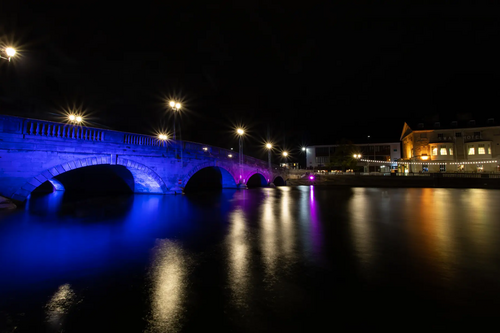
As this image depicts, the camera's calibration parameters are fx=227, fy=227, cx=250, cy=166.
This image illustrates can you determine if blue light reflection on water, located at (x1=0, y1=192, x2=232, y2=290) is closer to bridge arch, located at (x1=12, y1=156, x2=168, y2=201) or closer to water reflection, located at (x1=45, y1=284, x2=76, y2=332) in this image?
water reflection, located at (x1=45, y1=284, x2=76, y2=332)

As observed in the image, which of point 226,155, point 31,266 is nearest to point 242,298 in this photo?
point 31,266

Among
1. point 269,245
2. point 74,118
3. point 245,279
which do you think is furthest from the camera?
point 74,118

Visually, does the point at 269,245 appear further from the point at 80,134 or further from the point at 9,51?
the point at 80,134

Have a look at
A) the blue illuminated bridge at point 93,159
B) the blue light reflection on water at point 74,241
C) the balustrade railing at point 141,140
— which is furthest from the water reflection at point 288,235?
the balustrade railing at point 141,140

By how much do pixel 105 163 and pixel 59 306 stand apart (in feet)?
52.6

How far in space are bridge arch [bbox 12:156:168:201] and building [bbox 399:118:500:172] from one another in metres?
51.1

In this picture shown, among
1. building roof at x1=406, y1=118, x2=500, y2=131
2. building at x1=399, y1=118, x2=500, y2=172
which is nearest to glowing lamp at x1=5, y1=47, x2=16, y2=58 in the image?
building at x1=399, y1=118, x2=500, y2=172

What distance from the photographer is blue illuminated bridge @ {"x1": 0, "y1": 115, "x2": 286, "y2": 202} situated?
13.2m

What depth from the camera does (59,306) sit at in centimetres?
397

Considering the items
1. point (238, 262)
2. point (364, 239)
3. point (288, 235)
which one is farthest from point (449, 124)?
point (238, 262)

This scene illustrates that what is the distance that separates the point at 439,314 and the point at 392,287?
36.8 inches

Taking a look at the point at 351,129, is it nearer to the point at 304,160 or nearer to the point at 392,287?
the point at 304,160

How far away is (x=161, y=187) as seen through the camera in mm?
23422

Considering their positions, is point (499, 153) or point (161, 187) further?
point (499, 153)
